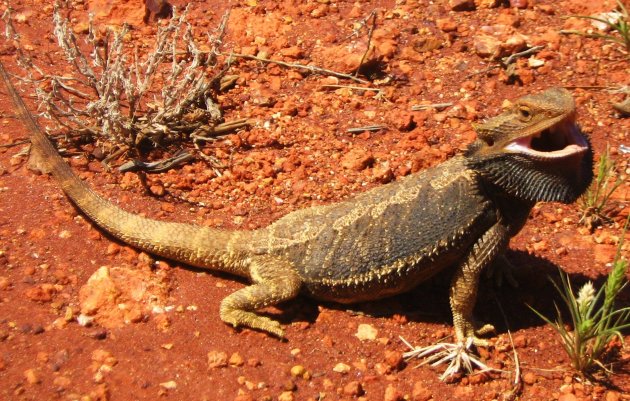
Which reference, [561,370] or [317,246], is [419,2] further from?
[561,370]

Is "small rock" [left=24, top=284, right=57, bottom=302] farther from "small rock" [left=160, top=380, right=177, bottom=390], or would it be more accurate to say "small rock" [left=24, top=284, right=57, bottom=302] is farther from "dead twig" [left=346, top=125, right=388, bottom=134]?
"dead twig" [left=346, top=125, right=388, bottom=134]

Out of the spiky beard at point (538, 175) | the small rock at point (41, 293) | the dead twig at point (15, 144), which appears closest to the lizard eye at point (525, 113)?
the spiky beard at point (538, 175)

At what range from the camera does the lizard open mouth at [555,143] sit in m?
3.48

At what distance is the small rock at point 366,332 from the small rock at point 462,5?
3426 mm

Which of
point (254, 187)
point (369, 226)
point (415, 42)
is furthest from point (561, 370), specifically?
point (415, 42)

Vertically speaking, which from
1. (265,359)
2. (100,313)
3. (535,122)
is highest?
(535,122)

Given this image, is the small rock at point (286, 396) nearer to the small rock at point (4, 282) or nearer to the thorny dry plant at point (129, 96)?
the small rock at point (4, 282)

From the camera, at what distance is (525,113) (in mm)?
3531

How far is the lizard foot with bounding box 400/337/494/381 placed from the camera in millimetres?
3732

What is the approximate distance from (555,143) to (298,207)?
1.78 m

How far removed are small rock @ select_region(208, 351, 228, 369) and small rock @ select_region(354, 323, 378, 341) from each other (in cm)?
76

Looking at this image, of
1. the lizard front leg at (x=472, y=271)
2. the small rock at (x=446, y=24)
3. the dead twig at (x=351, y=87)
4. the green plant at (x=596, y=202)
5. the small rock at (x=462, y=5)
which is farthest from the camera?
the small rock at (x=462, y=5)

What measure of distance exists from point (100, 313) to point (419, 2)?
160 inches

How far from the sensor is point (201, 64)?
5793 millimetres
